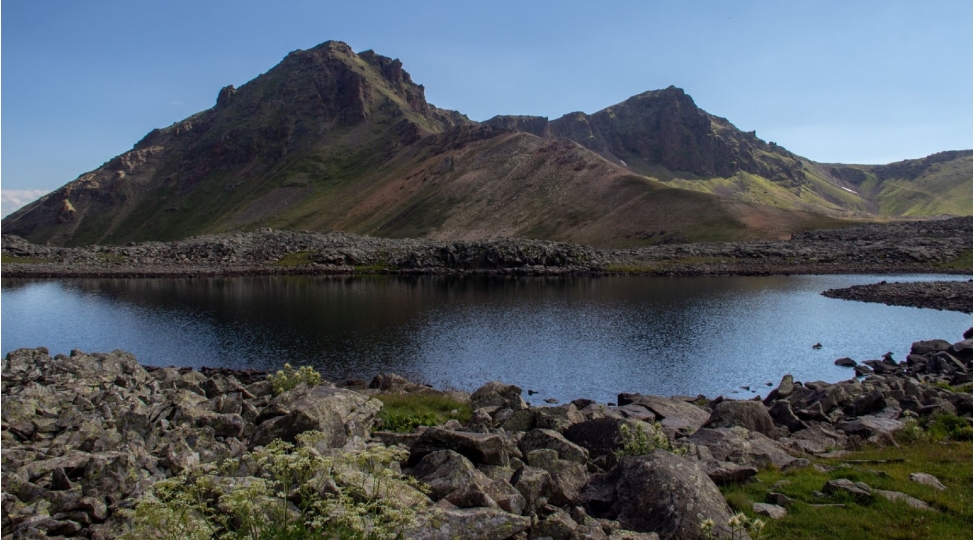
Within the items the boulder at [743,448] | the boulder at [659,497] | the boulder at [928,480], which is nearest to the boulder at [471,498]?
the boulder at [659,497]

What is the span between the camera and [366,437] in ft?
63.4

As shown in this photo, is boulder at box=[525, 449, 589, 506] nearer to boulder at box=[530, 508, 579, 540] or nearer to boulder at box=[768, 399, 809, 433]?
boulder at box=[530, 508, 579, 540]

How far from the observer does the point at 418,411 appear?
2598cm

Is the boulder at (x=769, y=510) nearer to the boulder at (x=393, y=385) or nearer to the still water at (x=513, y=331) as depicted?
the boulder at (x=393, y=385)

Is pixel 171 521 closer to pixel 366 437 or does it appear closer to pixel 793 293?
pixel 366 437

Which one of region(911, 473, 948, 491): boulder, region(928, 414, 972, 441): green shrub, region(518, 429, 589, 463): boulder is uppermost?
region(518, 429, 589, 463): boulder

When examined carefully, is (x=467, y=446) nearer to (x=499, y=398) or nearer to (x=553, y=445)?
(x=553, y=445)

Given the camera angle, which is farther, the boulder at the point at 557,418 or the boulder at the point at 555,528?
the boulder at the point at 557,418

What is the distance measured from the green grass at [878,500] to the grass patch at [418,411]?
1226 cm

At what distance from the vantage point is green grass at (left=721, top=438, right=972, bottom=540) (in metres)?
12.5

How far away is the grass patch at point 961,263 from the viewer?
106 m

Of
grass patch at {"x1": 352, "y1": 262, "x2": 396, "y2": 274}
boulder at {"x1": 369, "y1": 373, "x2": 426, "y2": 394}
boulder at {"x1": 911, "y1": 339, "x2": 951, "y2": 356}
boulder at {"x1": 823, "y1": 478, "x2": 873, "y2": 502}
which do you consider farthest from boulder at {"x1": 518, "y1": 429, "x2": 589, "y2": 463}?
grass patch at {"x1": 352, "y1": 262, "x2": 396, "y2": 274}

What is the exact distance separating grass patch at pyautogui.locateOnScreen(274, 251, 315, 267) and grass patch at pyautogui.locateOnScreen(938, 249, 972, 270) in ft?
418

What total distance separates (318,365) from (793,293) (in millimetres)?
69641
